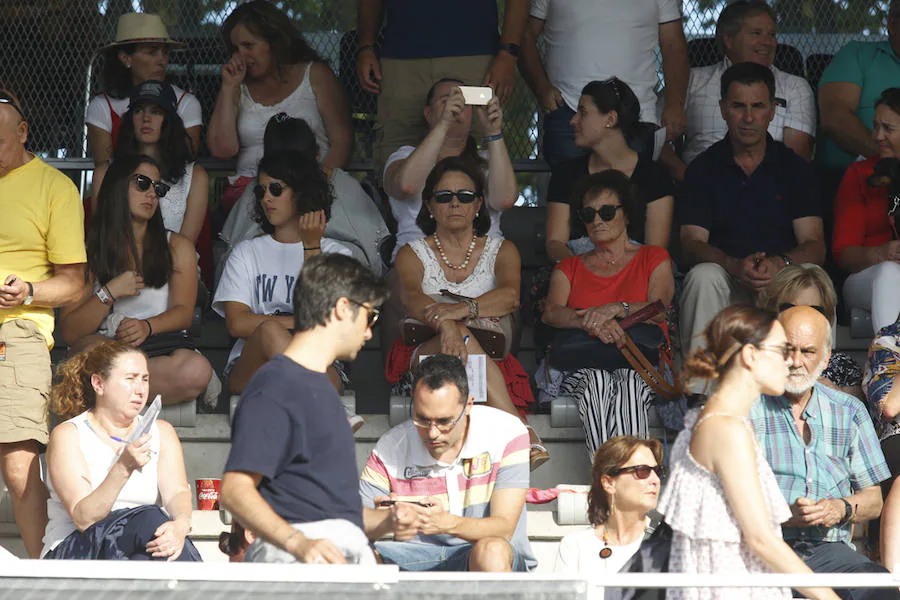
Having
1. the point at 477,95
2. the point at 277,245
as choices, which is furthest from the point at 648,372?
the point at 277,245

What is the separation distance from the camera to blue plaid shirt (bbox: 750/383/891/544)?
4.02 metres

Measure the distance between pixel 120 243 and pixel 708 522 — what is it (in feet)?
9.75

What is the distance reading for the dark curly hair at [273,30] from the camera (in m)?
5.95

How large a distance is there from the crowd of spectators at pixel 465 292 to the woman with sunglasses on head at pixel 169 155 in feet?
0.05

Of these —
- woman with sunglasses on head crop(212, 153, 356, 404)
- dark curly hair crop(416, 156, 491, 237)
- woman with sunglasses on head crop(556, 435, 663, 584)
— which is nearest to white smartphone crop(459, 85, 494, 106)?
dark curly hair crop(416, 156, 491, 237)

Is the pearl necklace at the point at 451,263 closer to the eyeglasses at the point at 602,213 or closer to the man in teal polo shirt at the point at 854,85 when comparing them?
the eyeglasses at the point at 602,213

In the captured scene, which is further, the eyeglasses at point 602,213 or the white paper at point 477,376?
the eyeglasses at point 602,213

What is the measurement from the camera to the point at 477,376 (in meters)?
4.72

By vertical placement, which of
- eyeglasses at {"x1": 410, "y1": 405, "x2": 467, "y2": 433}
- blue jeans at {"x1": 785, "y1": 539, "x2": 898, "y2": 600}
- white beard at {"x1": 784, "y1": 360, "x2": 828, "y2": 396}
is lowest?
blue jeans at {"x1": 785, "y1": 539, "x2": 898, "y2": 600}

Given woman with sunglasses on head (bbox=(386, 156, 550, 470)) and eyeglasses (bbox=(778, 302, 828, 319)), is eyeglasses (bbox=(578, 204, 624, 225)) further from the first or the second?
eyeglasses (bbox=(778, 302, 828, 319))

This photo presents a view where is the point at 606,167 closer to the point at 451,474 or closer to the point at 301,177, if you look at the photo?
the point at 301,177

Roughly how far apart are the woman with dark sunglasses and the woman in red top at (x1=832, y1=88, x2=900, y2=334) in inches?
102

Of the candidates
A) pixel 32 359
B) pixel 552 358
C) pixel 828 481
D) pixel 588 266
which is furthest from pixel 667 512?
pixel 32 359

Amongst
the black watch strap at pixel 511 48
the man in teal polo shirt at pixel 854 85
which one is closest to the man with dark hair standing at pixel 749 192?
the man in teal polo shirt at pixel 854 85
